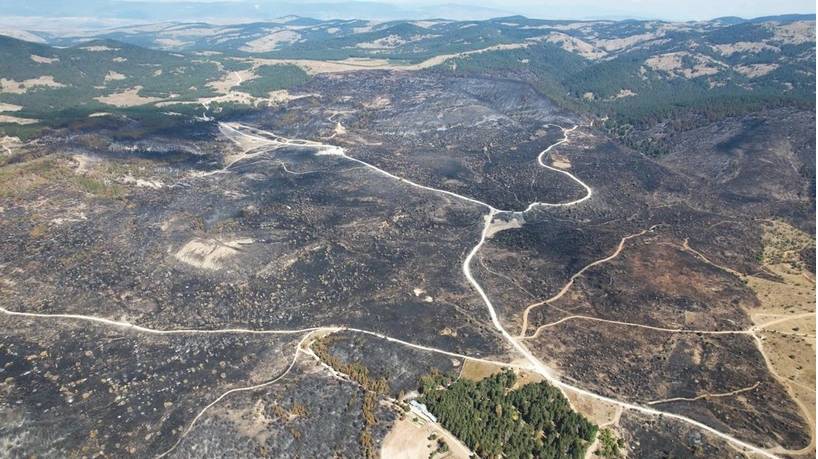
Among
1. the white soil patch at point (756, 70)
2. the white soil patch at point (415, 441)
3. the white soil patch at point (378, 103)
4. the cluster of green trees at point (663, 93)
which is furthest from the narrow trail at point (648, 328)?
the white soil patch at point (756, 70)

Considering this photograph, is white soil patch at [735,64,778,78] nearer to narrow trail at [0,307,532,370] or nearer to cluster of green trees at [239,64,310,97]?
cluster of green trees at [239,64,310,97]

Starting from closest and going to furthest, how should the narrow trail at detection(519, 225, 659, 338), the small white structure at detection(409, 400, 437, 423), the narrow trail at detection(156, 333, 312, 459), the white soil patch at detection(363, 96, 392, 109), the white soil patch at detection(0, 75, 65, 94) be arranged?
the narrow trail at detection(156, 333, 312, 459), the small white structure at detection(409, 400, 437, 423), the narrow trail at detection(519, 225, 659, 338), the white soil patch at detection(363, 96, 392, 109), the white soil patch at detection(0, 75, 65, 94)

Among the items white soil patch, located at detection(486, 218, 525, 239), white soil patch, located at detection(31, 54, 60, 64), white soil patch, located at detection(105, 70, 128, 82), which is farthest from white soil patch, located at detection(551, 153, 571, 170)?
white soil patch, located at detection(31, 54, 60, 64)

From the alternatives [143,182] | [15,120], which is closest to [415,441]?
[143,182]

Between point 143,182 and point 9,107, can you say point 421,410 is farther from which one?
point 9,107

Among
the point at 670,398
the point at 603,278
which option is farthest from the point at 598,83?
the point at 670,398

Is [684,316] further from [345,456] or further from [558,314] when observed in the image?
[345,456]

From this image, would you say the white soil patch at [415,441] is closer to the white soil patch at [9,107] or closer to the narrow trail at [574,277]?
the narrow trail at [574,277]
